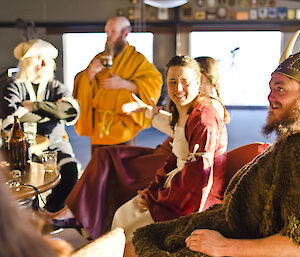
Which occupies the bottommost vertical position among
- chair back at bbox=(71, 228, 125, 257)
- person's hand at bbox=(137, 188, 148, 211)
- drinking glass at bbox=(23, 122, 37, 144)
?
person's hand at bbox=(137, 188, 148, 211)

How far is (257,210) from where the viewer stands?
1162 mm

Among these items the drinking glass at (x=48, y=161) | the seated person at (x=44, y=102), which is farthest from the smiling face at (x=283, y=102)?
the seated person at (x=44, y=102)

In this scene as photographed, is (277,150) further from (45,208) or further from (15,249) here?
(45,208)

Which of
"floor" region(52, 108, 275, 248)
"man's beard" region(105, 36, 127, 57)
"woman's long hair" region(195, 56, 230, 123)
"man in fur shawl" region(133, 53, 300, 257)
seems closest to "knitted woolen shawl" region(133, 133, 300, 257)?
"man in fur shawl" region(133, 53, 300, 257)

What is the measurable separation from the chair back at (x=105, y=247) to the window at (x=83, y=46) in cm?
812

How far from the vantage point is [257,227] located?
3.89 feet

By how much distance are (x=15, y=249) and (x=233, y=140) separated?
247 inches

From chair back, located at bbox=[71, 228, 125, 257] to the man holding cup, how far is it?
2359 millimetres

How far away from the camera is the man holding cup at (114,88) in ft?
10.6

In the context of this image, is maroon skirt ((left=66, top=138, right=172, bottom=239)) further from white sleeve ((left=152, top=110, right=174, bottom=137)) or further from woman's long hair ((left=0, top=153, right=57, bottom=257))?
woman's long hair ((left=0, top=153, right=57, bottom=257))

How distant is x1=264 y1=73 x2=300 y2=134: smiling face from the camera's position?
1202mm

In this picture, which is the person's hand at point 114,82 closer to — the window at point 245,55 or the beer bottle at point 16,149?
the beer bottle at point 16,149

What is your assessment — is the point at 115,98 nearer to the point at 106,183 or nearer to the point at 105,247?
the point at 106,183

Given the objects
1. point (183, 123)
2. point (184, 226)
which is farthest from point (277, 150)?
point (183, 123)
